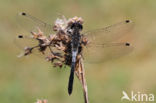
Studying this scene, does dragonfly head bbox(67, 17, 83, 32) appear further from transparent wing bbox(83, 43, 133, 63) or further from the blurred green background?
the blurred green background

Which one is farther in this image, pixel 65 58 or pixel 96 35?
pixel 96 35

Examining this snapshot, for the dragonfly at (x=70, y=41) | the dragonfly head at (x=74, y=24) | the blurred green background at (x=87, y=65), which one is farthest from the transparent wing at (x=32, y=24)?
the blurred green background at (x=87, y=65)

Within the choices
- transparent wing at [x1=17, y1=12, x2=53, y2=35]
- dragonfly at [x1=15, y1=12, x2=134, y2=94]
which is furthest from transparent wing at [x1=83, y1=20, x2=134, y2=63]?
transparent wing at [x1=17, y1=12, x2=53, y2=35]

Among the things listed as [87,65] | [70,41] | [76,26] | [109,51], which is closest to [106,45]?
[109,51]

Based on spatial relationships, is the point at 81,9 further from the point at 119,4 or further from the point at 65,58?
the point at 65,58

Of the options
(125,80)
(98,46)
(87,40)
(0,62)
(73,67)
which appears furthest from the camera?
(0,62)

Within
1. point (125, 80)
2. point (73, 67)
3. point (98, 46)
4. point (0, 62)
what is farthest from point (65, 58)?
point (0, 62)
